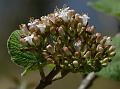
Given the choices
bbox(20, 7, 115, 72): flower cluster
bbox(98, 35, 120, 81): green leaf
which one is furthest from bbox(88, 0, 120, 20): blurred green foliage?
bbox(20, 7, 115, 72): flower cluster

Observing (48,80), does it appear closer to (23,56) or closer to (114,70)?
(23,56)

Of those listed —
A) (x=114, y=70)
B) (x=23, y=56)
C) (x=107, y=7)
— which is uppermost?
(x=107, y=7)

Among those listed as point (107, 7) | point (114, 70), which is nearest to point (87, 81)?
point (114, 70)

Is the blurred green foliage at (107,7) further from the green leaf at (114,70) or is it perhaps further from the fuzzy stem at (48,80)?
the fuzzy stem at (48,80)

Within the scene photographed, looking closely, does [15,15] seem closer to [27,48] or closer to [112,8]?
[112,8]

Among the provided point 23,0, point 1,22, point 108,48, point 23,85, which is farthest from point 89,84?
point 23,0

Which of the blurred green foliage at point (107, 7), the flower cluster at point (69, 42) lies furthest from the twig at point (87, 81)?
the flower cluster at point (69, 42)
